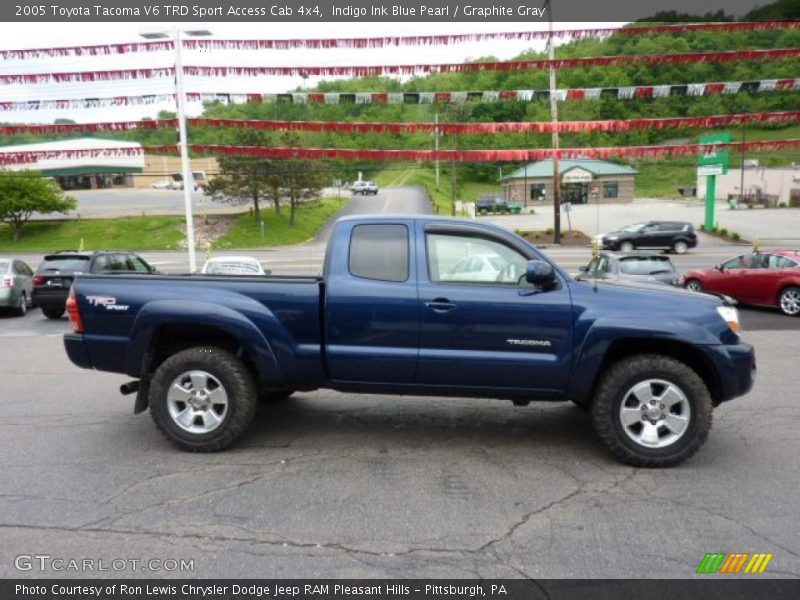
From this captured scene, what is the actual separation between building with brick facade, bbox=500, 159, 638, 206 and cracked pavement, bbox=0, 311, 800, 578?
6560cm

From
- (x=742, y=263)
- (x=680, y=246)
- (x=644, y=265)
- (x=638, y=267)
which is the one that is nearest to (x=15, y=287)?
(x=638, y=267)

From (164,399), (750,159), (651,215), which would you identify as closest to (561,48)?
(164,399)

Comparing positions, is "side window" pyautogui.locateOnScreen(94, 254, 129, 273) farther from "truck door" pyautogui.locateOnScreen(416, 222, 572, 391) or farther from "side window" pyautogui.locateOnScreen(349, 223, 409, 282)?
"truck door" pyautogui.locateOnScreen(416, 222, 572, 391)

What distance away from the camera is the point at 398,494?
4.40 m

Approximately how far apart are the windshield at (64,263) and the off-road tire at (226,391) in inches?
436

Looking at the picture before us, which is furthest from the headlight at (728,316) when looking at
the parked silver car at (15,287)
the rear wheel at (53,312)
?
the parked silver car at (15,287)

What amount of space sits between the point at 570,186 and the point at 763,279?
5783 cm

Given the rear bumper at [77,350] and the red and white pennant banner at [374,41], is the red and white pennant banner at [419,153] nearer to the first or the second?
the red and white pennant banner at [374,41]

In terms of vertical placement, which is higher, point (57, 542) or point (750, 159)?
point (750, 159)

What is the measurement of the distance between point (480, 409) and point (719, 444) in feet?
6.99

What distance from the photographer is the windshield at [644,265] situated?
13.8 metres

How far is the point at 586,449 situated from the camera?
5.29 m

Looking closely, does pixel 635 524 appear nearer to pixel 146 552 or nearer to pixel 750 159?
pixel 146 552
